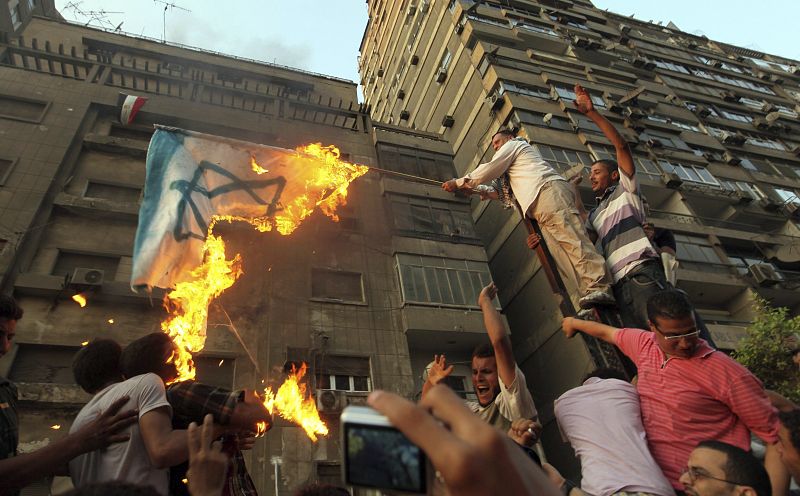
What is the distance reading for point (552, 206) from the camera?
5594 millimetres

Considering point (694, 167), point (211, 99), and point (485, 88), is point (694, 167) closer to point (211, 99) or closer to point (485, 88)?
point (485, 88)

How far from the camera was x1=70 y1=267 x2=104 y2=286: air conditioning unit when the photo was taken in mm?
12719

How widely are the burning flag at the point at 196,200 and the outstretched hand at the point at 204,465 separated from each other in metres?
6.56

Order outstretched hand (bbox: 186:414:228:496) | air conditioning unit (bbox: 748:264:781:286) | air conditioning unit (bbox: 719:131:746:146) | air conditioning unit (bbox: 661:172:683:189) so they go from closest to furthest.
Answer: outstretched hand (bbox: 186:414:228:496)
air conditioning unit (bbox: 748:264:781:286)
air conditioning unit (bbox: 661:172:683:189)
air conditioning unit (bbox: 719:131:746:146)

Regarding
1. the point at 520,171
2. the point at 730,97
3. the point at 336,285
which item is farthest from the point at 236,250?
the point at 730,97

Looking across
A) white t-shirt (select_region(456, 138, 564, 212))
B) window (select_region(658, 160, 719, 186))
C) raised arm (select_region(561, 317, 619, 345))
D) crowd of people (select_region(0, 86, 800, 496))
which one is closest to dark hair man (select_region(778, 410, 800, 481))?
crowd of people (select_region(0, 86, 800, 496))

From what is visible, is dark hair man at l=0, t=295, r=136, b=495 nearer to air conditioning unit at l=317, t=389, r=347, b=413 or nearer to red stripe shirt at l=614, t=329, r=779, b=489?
red stripe shirt at l=614, t=329, r=779, b=489

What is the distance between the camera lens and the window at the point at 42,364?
11.6 metres

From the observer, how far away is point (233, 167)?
10531mm

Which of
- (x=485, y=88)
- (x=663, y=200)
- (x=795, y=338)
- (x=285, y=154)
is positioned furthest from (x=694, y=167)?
(x=285, y=154)

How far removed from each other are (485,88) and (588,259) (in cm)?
2074

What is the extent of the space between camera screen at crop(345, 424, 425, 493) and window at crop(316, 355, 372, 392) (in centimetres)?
1274

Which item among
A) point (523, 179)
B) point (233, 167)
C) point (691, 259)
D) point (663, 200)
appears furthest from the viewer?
point (663, 200)

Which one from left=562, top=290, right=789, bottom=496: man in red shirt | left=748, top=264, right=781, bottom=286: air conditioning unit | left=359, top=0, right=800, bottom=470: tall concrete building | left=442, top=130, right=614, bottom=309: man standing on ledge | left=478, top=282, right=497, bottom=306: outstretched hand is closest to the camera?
left=562, top=290, right=789, bottom=496: man in red shirt
